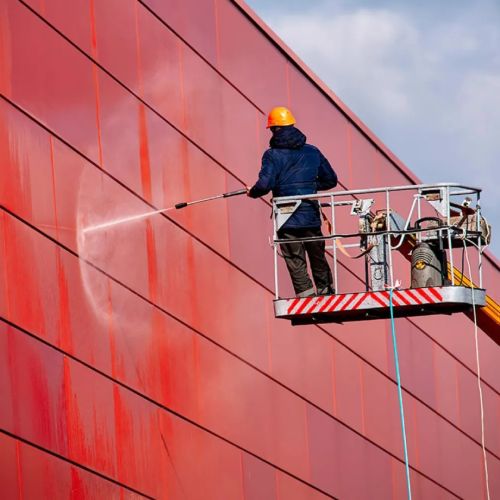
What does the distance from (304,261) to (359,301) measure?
1043 millimetres

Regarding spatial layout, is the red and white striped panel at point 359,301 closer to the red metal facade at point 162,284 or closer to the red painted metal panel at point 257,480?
the red metal facade at point 162,284

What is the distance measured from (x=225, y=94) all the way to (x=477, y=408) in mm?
11391

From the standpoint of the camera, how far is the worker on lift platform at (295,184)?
55.7 feet

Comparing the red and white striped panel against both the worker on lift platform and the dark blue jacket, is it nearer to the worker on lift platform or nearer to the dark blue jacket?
the worker on lift platform

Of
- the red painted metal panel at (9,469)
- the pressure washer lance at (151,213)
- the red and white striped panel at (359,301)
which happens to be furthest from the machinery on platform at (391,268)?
the red painted metal panel at (9,469)

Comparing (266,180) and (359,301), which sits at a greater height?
(266,180)

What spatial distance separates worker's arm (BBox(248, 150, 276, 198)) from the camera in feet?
55.5

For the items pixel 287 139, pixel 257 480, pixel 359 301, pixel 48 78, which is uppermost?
pixel 48 78

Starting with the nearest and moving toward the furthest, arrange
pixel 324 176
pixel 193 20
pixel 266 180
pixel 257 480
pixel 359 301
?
1. pixel 359 301
2. pixel 266 180
3. pixel 324 176
4. pixel 193 20
5. pixel 257 480

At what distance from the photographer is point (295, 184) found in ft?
56.1

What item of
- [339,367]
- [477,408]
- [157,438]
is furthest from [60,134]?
[477,408]

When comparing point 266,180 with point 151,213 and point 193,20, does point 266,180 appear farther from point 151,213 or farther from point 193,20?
point 193,20

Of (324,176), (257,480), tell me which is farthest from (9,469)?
(257,480)

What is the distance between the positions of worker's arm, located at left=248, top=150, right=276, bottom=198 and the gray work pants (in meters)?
0.51
